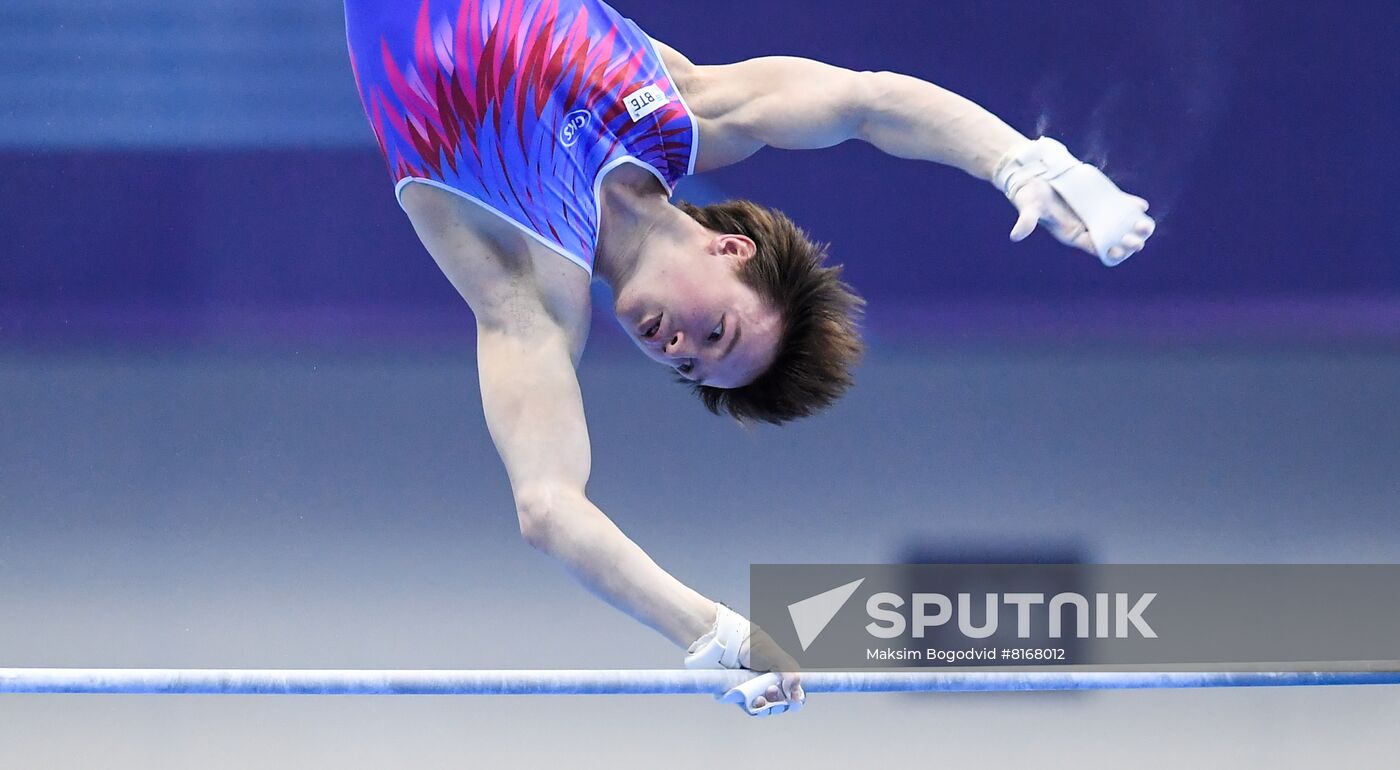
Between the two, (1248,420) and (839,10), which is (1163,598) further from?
(839,10)

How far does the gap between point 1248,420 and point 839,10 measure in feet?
5.15

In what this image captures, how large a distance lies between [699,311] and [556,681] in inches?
20.3

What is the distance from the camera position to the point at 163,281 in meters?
3.73

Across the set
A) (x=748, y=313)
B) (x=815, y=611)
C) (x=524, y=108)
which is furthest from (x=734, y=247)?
(x=815, y=611)

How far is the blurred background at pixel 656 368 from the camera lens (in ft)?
11.3

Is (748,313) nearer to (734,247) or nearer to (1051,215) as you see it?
(734,247)

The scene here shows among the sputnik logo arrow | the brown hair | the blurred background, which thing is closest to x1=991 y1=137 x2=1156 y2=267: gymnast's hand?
the brown hair

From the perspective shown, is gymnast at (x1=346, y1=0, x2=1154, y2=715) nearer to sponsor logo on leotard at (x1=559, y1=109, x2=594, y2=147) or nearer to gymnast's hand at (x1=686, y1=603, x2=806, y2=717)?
sponsor logo on leotard at (x1=559, y1=109, x2=594, y2=147)

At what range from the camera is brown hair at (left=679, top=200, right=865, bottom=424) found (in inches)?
72.0

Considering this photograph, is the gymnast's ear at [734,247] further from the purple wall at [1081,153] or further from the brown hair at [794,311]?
the purple wall at [1081,153]

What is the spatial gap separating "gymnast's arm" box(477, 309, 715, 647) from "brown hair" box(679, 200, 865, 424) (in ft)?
1.07

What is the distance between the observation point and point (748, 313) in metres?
1.79

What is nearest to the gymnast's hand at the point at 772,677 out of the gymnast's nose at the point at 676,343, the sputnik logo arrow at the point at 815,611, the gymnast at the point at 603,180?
the gymnast at the point at 603,180

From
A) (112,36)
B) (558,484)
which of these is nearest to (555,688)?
(558,484)
